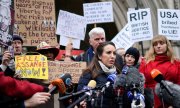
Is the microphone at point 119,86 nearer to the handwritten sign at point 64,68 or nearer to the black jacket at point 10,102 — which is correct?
the black jacket at point 10,102

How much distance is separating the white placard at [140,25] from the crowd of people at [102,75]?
1.93m

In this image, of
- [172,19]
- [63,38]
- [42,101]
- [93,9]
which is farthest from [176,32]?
[42,101]

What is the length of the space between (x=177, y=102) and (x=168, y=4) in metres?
6.77

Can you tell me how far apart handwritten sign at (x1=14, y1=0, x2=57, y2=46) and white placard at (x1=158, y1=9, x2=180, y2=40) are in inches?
77.8

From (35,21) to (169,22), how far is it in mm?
2369

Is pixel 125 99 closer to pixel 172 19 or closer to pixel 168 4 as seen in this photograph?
pixel 172 19

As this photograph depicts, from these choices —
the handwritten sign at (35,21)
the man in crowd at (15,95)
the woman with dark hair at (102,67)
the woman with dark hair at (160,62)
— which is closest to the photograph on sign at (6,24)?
the woman with dark hair at (102,67)

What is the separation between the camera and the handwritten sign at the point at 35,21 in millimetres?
5402

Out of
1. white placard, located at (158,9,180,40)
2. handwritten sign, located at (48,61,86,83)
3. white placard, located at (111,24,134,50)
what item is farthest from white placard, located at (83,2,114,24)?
handwritten sign, located at (48,61,86,83)

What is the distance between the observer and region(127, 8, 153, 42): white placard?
22.8 feet

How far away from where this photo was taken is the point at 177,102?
147 inches

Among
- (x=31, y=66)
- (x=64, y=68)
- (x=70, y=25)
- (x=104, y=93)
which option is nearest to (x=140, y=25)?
(x=70, y=25)

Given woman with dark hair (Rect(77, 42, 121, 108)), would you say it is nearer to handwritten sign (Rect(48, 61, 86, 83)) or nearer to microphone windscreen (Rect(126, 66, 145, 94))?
microphone windscreen (Rect(126, 66, 145, 94))

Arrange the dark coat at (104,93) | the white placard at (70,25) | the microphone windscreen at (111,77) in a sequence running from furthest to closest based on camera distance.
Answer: the white placard at (70,25)
the microphone windscreen at (111,77)
the dark coat at (104,93)
